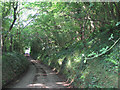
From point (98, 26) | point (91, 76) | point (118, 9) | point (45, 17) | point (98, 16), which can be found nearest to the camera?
point (91, 76)

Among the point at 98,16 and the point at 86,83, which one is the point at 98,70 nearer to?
the point at 86,83

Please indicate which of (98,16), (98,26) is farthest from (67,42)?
(98,16)

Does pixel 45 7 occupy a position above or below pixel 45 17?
above

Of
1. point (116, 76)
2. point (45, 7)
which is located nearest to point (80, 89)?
point (116, 76)

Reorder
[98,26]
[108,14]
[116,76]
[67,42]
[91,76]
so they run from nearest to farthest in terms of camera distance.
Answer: [116,76]
[91,76]
[108,14]
[98,26]
[67,42]

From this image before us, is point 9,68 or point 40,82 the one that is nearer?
point 40,82

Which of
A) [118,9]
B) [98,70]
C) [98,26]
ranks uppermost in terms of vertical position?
[118,9]

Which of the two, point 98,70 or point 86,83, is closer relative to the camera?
point 98,70

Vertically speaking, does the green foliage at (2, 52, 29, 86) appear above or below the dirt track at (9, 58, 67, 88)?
above

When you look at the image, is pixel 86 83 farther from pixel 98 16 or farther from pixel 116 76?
pixel 98 16

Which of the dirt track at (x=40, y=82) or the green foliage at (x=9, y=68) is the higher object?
the green foliage at (x=9, y=68)

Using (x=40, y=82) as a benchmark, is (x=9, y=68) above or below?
above

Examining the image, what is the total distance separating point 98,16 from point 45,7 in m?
6.11

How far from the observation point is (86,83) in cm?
598
